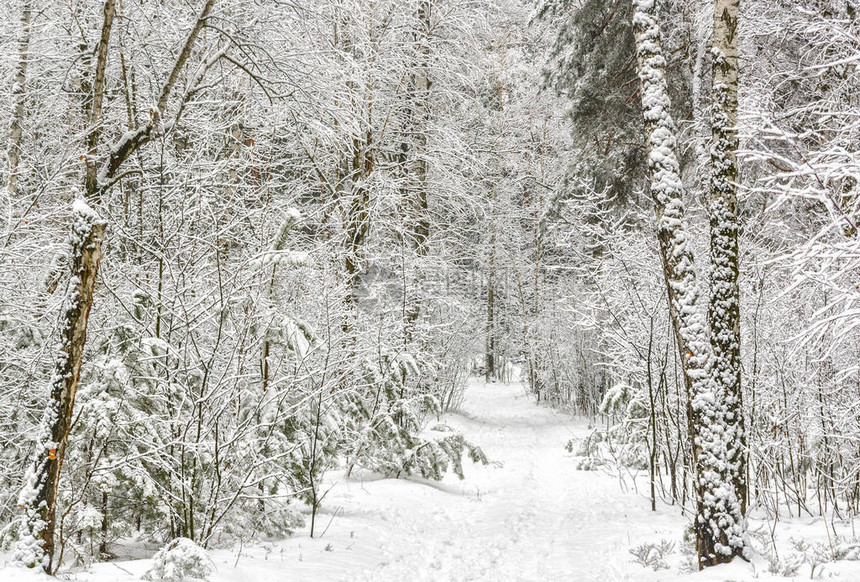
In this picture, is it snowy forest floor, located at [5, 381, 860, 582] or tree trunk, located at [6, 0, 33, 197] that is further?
tree trunk, located at [6, 0, 33, 197]

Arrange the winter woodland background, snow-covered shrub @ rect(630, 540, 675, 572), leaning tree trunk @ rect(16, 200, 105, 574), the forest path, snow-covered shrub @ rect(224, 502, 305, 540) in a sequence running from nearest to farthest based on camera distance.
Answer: leaning tree trunk @ rect(16, 200, 105, 574)
the winter woodland background
snow-covered shrub @ rect(630, 540, 675, 572)
snow-covered shrub @ rect(224, 502, 305, 540)
the forest path

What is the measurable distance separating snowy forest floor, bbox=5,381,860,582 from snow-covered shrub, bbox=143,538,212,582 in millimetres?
120

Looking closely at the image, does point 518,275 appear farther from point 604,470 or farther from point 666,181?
point 666,181

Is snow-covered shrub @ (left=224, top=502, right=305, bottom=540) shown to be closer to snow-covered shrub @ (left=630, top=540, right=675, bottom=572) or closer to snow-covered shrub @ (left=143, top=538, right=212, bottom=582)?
snow-covered shrub @ (left=143, top=538, right=212, bottom=582)

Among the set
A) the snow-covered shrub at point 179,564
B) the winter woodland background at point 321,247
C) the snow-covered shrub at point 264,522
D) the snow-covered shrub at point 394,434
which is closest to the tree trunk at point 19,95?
the winter woodland background at point 321,247

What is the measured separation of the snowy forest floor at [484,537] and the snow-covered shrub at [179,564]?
120 millimetres

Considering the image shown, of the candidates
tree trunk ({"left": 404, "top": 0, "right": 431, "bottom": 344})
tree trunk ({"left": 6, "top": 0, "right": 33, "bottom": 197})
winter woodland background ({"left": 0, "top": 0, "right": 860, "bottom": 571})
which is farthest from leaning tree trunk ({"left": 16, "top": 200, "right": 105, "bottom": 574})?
tree trunk ({"left": 404, "top": 0, "right": 431, "bottom": 344})

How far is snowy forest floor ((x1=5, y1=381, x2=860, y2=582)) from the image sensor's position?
15.0 feet

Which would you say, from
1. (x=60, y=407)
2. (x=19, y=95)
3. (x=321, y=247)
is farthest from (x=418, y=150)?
(x=60, y=407)

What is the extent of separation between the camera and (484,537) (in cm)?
668

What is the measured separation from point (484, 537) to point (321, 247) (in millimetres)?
4124

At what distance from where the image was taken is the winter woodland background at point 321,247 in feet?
14.0

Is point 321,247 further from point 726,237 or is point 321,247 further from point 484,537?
point 726,237

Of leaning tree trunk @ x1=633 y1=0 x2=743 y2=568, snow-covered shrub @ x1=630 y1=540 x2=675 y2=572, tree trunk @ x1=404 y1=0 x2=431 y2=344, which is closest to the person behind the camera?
leaning tree trunk @ x1=633 y1=0 x2=743 y2=568
